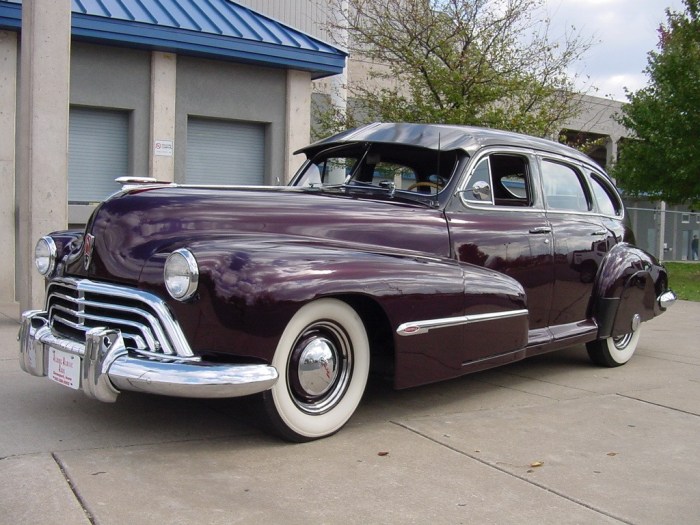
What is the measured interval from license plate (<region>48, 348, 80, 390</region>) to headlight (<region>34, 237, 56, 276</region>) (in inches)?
30.9

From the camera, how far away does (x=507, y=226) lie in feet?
17.0

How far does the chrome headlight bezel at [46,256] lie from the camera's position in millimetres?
4539

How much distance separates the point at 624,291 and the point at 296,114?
6674mm

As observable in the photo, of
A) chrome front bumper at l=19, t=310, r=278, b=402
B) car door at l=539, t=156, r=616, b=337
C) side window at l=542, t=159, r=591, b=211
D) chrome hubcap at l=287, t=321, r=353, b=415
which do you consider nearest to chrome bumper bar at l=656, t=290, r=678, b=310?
car door at l=539, t=156, r=616, b=337

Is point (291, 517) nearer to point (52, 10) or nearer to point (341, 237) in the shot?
point (341, 237)

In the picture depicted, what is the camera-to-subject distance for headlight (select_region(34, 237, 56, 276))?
179 inches

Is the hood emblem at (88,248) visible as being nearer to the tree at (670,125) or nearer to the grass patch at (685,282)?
the grass patch at (685,282)

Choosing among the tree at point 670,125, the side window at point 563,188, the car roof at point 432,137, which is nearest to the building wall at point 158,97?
the car roof at point 432,137

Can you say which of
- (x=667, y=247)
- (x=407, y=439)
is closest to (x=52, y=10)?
(x=407, y=439)

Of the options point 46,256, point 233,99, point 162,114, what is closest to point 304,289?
point 46,256

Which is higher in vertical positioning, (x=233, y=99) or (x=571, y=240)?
(x=233, y=99)

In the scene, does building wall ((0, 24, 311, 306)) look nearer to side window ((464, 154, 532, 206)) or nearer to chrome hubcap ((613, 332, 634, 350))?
side window ((464, 154, 532, 206))

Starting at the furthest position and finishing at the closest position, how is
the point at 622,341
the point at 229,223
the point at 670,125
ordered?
the point at 670,125, the point at 622,341, the point at 229,223

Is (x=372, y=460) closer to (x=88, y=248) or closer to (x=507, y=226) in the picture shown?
(x=88, y=248)
